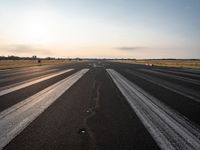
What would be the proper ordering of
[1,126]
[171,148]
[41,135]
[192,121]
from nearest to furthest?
1. [171,148]
2. [41,135]
3. [1,126]
4. [192,121]

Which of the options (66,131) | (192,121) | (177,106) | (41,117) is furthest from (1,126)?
(177,106)

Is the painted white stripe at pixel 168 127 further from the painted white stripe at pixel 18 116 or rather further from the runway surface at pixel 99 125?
the painted white stripe at pixel 18 116

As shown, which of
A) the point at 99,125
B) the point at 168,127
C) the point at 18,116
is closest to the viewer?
the point at 168,127

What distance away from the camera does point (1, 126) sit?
4.98 metres

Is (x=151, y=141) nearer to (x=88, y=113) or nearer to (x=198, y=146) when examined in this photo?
(x=198, y=146)

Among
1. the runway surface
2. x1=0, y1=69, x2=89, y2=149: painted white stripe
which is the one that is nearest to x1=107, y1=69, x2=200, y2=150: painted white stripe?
the runway surface

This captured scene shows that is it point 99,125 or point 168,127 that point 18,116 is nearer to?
point 99,125

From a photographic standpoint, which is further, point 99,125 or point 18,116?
point 18,116

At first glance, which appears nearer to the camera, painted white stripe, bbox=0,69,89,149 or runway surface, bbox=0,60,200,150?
runway surface, bbox=0,60,200,150

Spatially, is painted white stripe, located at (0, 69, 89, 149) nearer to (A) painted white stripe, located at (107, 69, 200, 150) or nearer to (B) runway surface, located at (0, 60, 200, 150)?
(B) runway surface, located at (0, 60, 200, 150)

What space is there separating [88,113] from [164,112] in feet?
6.63

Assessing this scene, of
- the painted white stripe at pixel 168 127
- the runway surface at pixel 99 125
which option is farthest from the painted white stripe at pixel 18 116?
the painted white stripe at pixel 168 127

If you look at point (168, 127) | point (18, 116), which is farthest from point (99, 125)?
point (18, 116)

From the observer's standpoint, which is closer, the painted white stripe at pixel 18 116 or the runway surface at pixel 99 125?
the runway surface at pixel 99 125
